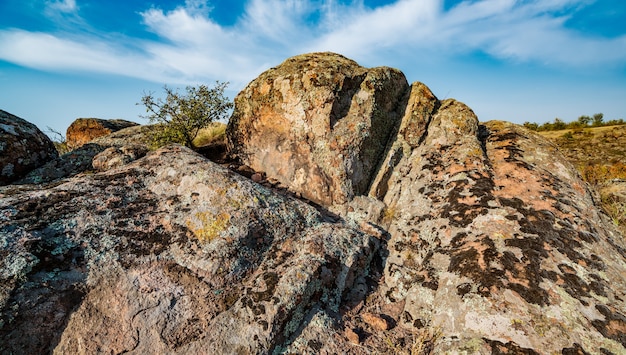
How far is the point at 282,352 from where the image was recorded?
3621mm

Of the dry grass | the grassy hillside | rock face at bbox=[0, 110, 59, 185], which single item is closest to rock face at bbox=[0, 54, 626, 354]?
rock face at bbox=[0, 110, 59, 185]

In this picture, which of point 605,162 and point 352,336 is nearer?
point 352,336

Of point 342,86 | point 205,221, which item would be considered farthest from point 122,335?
point 342,86

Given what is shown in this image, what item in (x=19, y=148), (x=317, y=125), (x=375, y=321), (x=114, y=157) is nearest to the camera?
(x=375, y=321)

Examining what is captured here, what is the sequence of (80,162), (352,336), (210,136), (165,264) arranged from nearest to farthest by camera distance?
(352,336) < (165,264) < (80,162) < (210,136)

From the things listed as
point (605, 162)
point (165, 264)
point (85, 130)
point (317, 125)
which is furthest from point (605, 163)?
point (85, 130)

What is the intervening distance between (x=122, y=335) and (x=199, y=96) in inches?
292

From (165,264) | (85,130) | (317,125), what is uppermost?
(317,125)

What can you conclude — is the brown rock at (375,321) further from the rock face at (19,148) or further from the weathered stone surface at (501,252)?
the rock face at (19,148)

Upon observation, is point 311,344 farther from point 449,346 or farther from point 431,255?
point 431,255

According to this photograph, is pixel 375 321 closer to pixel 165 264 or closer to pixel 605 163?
pixel 165 264

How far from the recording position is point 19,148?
20.2 feet

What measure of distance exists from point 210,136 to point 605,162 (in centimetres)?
1644

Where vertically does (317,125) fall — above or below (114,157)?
above
